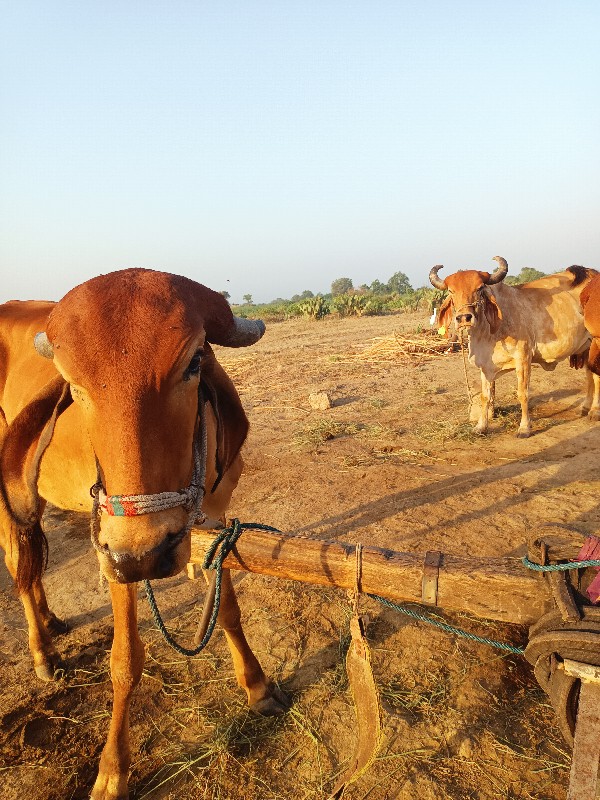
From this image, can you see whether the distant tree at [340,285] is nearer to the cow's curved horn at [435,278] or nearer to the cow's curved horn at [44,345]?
the cow's curved horn at [435,278]

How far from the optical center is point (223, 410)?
103 inches

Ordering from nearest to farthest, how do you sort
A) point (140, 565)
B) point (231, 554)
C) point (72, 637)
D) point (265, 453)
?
point (140, 565), point (231, 554), point (72, 637), point (265, 453)

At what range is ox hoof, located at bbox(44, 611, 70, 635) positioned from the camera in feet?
12.2

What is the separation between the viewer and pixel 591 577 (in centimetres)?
179

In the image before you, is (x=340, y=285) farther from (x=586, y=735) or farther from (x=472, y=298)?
(x=586, y=735)

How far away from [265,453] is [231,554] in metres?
5.06

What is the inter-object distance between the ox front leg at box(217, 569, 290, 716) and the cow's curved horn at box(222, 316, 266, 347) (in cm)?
140

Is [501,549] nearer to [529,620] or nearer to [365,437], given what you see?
[529,620]

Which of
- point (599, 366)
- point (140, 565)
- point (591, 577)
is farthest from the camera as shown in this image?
point (599, 366)

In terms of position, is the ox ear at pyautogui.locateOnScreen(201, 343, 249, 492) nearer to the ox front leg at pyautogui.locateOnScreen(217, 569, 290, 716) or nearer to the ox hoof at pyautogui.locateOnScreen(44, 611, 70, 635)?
the ox front leg at pyautogui.locateOnScreen(217, 569, 290, 716)

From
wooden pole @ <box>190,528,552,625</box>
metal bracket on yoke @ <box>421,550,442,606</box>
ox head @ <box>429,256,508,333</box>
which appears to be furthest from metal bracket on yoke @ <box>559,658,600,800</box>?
ox head @ <box>429,256,508,333</box>

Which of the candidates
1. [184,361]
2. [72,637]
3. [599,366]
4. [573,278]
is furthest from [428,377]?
[184,361]

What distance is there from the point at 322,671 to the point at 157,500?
213 centimetres

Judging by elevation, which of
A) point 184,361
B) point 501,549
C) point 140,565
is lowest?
point 501,549
